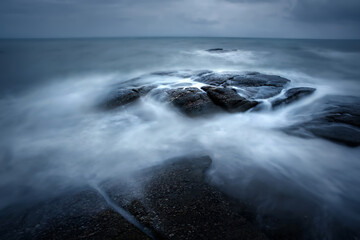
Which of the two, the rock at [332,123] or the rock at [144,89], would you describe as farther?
the rock at [144,89]

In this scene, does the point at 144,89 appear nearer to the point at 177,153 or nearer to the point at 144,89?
the point at 144,89

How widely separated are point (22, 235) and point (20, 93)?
988 centimetres

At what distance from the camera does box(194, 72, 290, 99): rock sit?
326 inches

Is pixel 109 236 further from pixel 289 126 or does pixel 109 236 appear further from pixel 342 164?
pixel 289 126

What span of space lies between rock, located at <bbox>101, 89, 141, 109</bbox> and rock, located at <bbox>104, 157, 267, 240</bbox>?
455cm

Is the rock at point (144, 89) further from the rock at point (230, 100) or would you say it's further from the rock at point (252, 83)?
the rock at point (230, 100)

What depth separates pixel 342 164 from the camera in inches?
184

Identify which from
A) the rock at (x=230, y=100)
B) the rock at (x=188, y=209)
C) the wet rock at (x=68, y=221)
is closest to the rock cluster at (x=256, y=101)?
the rock at (x=230, y=100)

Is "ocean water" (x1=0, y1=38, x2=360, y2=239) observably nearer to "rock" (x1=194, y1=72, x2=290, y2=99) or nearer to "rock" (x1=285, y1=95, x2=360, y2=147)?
"rock" (x1=285, y1=95, x2=360, y2=147)

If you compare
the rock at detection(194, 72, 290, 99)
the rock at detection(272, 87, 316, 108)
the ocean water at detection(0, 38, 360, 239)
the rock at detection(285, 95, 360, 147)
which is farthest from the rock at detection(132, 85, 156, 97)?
the rock at detection(285, 95, 360, 147)

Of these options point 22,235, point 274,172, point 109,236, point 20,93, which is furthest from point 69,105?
point 274,172

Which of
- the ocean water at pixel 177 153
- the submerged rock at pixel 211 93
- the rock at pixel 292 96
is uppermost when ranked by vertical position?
the submerged rock at pixel 211 93

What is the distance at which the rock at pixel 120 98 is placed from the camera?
7.92 metres

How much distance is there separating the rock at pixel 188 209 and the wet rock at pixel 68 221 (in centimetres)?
28
